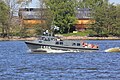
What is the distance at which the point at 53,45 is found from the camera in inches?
3231

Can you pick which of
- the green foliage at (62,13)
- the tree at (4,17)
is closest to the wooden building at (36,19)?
the green foliage at (62,13)

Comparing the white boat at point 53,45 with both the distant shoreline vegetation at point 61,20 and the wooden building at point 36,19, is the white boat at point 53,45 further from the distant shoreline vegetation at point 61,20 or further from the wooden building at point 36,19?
the wooden building at point 36,19

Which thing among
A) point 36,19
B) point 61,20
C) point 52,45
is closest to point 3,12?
point 61,20

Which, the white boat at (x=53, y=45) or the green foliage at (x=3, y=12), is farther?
the green foliage at (x=3, y=12)

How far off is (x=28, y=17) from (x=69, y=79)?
157m

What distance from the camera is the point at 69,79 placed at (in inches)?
1647

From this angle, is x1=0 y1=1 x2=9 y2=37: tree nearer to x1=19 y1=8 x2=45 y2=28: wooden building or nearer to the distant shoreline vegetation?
the distant shoreline vegetation

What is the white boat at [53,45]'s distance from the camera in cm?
8231

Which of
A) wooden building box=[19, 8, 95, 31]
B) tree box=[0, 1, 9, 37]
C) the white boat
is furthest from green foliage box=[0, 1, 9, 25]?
the white boat

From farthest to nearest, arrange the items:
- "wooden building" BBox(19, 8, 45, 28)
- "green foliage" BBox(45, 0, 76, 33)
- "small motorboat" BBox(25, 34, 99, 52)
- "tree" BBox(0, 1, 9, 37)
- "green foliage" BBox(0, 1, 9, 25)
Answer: "wooden building" BBox(19, 8, 45, 28) → "green foliage" BBox(45, 0, 76, 33) → "tree" BBox(0, 1, 9, 37) → "green foliage" BBox(0, 1, 9, 25) → "small motorboat" BBox(25, 34, 99, 52)

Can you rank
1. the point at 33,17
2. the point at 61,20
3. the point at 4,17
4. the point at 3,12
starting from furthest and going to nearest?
the point at 33,17 → the point at 61,20 → the point at 3,12 → the point at 4,17

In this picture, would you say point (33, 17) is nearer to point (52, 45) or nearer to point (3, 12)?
point (3, 12)

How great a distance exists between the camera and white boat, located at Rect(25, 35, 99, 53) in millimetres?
82312

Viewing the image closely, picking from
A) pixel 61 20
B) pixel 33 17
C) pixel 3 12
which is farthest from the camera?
pixel 33 17
